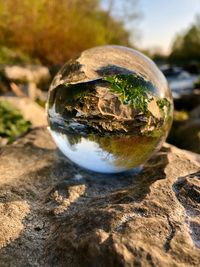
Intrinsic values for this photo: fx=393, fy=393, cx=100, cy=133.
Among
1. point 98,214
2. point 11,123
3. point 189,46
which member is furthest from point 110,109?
point 189,46

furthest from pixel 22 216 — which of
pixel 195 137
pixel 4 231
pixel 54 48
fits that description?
pixel 54 48

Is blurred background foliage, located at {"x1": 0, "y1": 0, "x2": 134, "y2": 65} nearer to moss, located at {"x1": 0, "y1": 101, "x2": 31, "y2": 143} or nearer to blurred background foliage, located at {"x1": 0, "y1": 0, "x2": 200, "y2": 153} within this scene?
blurred background foliage, located at {"x1": 0, "y1": 0, "x2": 200, "y2": 153}

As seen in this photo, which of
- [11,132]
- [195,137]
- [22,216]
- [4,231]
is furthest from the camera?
[195,137]

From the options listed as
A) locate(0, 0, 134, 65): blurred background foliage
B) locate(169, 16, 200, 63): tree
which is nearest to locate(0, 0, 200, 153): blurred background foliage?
locate(0, 0, 134, 65): blurred background foliage

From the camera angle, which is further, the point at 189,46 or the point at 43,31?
the point at 189,46

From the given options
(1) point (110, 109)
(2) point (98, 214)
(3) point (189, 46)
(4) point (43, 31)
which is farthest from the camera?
(3) point (189, 46)

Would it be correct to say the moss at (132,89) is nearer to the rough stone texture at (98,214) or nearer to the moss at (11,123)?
the rough stone texture at (98,214)

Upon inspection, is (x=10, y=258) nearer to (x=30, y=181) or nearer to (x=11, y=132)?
(x=30, y=181)

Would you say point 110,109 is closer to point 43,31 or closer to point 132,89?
point 132,89
